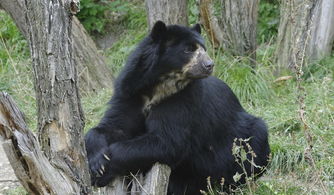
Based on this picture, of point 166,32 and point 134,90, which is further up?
point 166,32

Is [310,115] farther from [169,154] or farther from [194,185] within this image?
[169,154]

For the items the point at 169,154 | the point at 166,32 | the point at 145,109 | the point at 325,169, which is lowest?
the point at 325,169

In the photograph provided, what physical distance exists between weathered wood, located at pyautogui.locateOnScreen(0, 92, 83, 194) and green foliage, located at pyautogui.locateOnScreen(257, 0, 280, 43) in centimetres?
700

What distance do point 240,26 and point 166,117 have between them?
3531 millimetres

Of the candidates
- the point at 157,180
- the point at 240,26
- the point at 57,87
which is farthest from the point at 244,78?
the point at 57,87

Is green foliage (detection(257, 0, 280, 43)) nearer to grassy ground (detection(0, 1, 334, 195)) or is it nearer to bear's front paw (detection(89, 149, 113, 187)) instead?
grassy ground (detection(0, 1, 334, 195))

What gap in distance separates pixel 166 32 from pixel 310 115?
2302mm

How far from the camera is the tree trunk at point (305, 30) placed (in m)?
7.45

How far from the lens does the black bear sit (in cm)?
471

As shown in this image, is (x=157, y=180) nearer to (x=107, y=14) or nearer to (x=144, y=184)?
(x=144, y=184)

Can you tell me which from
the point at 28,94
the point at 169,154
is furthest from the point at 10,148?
the point at 28,94

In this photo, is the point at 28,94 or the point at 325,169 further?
the point at 28,94

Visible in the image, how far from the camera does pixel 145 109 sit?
16.4ft

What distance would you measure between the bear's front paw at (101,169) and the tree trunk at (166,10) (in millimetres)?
3193
